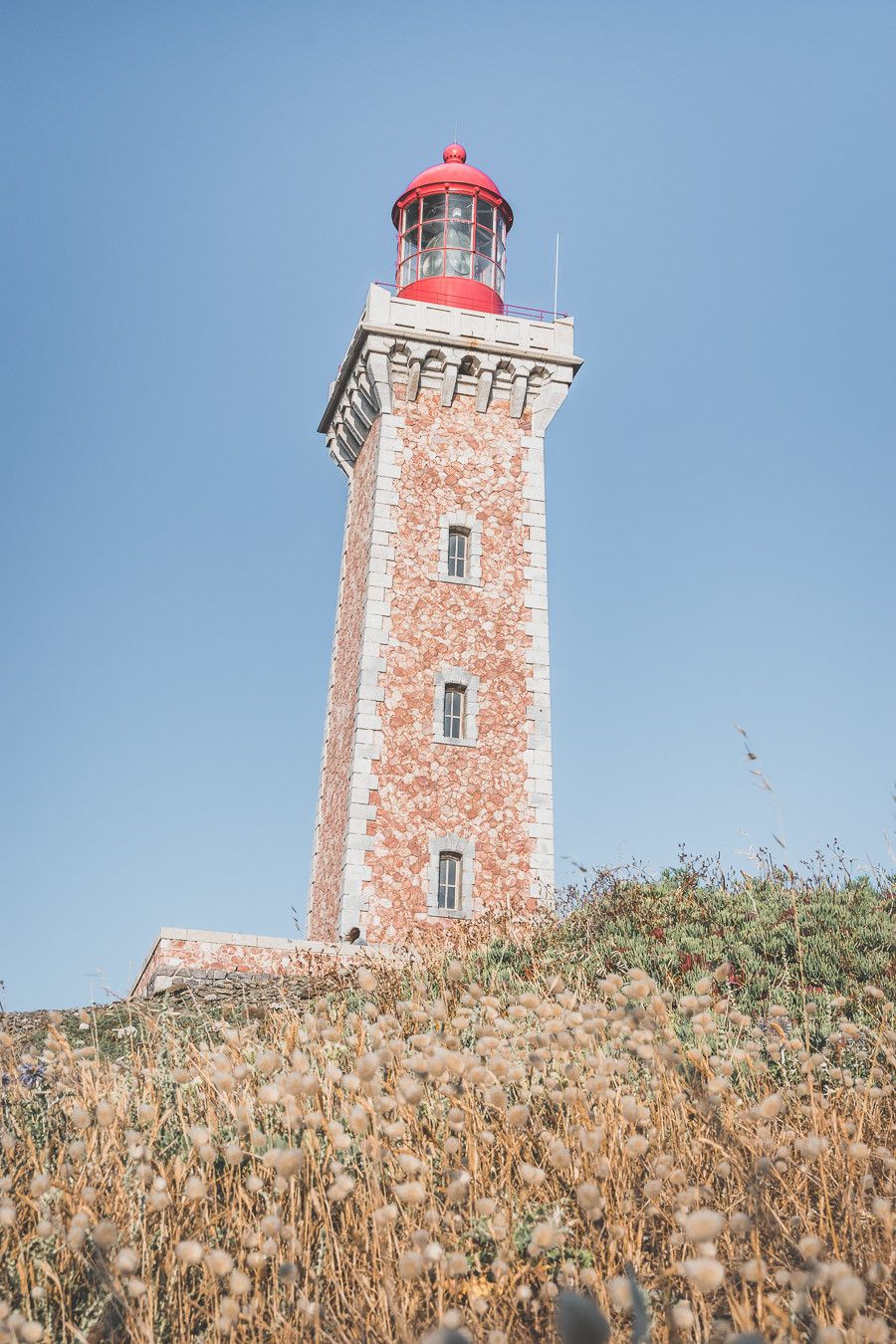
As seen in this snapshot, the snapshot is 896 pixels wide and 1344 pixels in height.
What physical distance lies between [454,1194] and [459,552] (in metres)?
16.6

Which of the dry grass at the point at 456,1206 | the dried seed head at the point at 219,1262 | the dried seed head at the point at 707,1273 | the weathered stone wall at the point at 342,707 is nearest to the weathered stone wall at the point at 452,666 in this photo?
the weathered stone wall at the point at 342,707

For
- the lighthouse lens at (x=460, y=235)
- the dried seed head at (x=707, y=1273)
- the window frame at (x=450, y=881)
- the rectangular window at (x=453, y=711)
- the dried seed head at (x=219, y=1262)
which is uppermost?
the lighthouse lens at (x=460, y=235)

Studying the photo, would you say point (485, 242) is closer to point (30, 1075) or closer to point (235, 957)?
point (235, 957)

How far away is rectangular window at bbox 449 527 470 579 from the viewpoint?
749 inches

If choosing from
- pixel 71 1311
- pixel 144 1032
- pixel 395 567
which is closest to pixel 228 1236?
pixel 71 1311

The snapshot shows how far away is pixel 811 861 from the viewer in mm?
12570

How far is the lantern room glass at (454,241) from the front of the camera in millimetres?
21734

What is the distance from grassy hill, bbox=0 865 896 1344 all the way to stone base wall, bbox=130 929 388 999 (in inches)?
298

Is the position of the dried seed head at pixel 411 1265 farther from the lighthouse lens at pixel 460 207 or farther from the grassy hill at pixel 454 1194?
the lighthouse lens at pixel 460 207

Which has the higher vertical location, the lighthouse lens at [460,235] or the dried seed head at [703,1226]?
the lighthouse lens at [460,235]

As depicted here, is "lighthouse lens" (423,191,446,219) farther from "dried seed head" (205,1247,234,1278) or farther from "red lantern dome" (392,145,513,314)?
"dried seed head" (205,1247,234,1278)

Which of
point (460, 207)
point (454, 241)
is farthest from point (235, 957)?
point (460, 207)

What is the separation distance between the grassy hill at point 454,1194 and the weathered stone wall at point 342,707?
11817mm

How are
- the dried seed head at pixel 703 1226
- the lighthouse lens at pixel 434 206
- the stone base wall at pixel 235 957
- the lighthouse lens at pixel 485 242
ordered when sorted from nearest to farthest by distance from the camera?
1. the dried seed head at pixel 703 1226
2. the stone base wall at pixel 235 957
3. the lighthouse lens at pixel 485 242
4. the lighthouse lens at pixel 434 206
